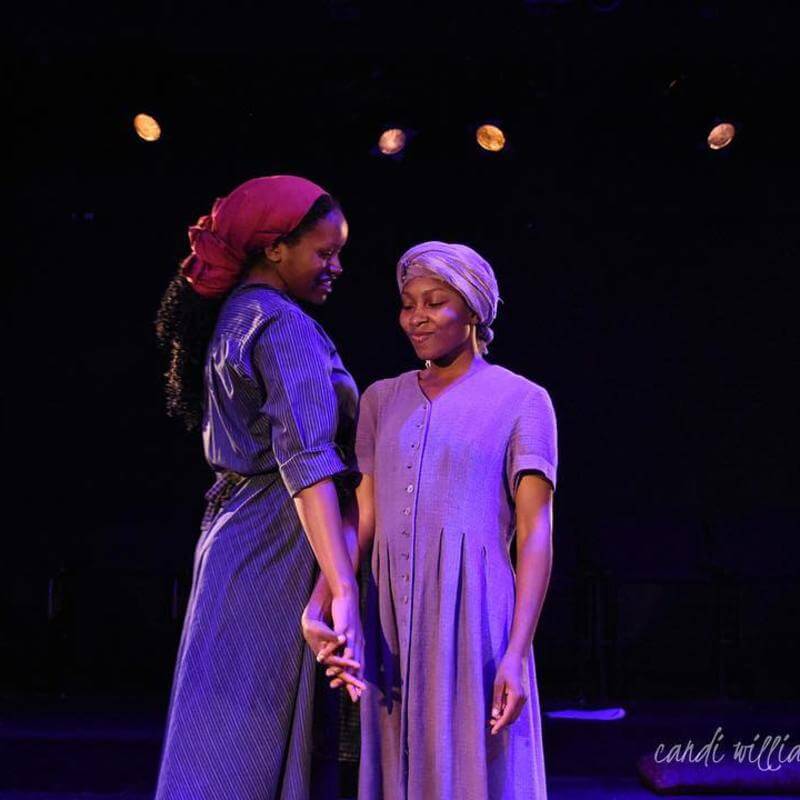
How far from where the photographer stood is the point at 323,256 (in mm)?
1695

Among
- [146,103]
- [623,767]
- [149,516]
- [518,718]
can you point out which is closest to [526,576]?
[518,718]

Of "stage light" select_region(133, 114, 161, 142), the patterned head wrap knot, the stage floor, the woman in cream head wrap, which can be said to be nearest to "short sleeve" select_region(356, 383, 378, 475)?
the woman in cream head wrap

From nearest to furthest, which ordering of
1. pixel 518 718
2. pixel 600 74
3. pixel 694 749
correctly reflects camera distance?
pixel 518 718
pixel 694 749
pixel 600 74

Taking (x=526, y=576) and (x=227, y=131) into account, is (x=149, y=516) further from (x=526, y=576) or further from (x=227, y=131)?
(x=526, y=576)

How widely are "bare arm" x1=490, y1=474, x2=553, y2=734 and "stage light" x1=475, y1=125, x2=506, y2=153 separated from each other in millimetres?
4064

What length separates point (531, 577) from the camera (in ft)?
5.08

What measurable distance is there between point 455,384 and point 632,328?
409cm

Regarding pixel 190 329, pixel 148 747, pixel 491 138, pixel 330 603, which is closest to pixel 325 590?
pixel 330 603

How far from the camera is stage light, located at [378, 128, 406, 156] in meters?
5.29

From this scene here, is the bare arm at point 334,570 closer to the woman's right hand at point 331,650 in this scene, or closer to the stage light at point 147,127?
the woman's right hand at point 331,650

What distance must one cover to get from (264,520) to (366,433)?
250 millimetres

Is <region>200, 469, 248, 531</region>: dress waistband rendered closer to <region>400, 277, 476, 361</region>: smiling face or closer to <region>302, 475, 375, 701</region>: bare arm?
<region>302, 475, 375, 701</region>: bare arm

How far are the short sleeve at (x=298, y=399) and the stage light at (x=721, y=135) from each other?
4309 mm
